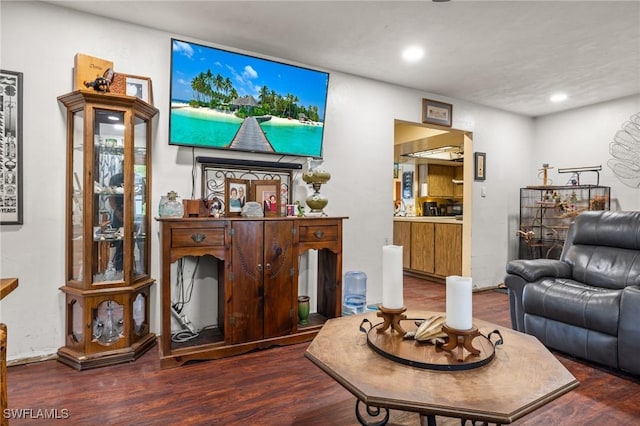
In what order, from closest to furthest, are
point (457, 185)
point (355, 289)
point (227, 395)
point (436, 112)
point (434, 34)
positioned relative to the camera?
1. point (227, 395)
2. point (434, 34)
3. point (355, 289)
4. point (436, 112)
5. point (457, 185)

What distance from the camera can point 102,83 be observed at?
7.92 ft

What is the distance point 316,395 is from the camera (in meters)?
2.10

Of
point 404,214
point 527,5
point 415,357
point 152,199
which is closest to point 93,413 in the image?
point 152,199

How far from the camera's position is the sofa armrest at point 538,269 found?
2.84 meters

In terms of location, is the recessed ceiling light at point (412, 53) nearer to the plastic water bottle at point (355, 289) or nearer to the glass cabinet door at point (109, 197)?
the plastic water bottle at point (355, 289)

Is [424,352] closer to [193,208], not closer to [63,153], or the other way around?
[193,208]

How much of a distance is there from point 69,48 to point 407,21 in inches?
94.7

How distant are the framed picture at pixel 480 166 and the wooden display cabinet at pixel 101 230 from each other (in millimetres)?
3844

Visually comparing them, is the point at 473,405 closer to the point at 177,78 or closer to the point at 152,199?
the point at 152,199

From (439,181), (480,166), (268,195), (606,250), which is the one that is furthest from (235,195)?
(439,181)

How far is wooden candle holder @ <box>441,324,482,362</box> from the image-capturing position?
126 centimetres

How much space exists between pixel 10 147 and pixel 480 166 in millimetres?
4725

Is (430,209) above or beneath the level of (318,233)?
above

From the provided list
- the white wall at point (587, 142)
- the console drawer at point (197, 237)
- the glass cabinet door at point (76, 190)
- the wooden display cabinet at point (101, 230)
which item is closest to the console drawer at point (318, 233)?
the console drawer at point (197, 237)
